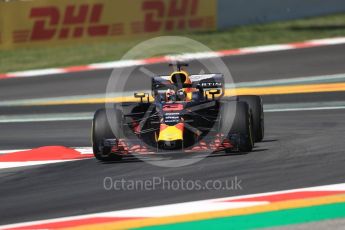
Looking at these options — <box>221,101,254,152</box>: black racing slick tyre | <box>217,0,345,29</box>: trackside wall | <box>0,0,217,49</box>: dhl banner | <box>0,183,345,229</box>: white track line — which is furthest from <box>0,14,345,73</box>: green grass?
<box>0,183,345,229</box>: white track line

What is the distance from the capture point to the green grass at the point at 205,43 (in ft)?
77.7

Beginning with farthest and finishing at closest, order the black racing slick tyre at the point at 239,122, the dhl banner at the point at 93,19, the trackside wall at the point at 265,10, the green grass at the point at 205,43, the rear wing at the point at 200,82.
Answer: the trackside wall at the point at 265,10, the dhl banner at the point at 93,19, the green grass at the point at 205,43, the rear wing at the point at 200,82, the black racing slick tyre at the point at 239,122

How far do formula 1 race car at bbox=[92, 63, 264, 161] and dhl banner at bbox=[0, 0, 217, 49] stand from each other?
13.8m

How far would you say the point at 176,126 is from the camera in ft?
35.7

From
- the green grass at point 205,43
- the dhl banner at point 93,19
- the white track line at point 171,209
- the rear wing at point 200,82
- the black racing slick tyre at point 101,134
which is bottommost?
the white track line at point 171,209

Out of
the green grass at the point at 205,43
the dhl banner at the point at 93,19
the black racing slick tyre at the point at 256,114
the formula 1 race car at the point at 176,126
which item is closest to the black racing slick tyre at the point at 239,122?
the formula 1 race car at the point at 176,126

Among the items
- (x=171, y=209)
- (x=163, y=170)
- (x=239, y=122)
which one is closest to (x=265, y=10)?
(x=239, y=122)

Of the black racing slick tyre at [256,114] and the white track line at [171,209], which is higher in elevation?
the black racing slick tyre at [256,114]

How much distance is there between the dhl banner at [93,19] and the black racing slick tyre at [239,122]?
14.6 meters

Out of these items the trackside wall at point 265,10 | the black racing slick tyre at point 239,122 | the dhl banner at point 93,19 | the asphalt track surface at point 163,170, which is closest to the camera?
the asphalt track surface at point 163,170

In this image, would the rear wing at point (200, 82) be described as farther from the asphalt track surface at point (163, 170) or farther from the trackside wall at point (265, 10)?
the trackside wall at point (265, 10)

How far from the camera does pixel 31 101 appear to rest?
1853 centimetres

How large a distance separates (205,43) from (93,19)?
3085 mm

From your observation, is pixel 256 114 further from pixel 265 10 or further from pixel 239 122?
pixel 265 10
